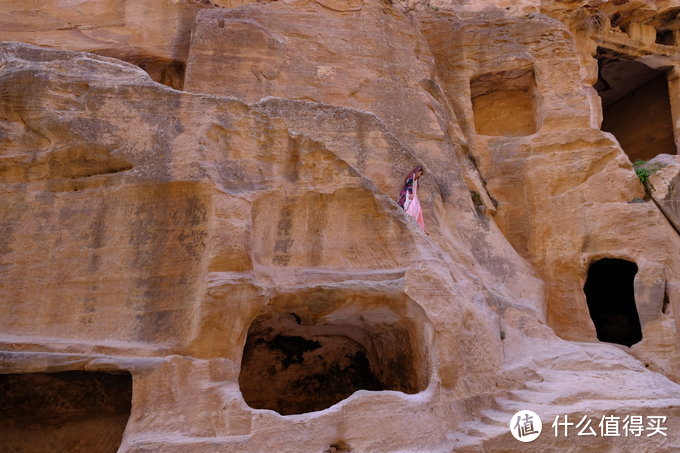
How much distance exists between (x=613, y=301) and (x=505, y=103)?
13.9 ft

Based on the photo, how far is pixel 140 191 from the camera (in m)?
6.18

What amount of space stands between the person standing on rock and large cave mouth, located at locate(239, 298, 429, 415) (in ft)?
4.68

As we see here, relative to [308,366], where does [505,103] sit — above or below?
above

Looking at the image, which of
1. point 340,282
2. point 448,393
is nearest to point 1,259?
point 340,282

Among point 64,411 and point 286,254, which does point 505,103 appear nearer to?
point 286,254

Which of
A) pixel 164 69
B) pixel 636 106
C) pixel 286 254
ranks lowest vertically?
pixel 286 254

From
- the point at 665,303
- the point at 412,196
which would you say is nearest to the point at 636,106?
the point at 665,303

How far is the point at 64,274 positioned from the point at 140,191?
1112 mm

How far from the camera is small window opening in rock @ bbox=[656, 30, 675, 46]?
14.1 meters

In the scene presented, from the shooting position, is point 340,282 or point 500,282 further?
point 500,282

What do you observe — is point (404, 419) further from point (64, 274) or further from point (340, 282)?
point (64, 274)

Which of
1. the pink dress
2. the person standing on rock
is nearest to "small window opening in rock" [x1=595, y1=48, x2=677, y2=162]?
the person standing on rock

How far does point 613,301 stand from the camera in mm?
10875

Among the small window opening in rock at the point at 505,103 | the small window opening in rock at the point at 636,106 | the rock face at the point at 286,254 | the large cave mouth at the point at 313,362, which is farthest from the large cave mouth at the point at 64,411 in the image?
the small window opening in rock at the point at 636,106
